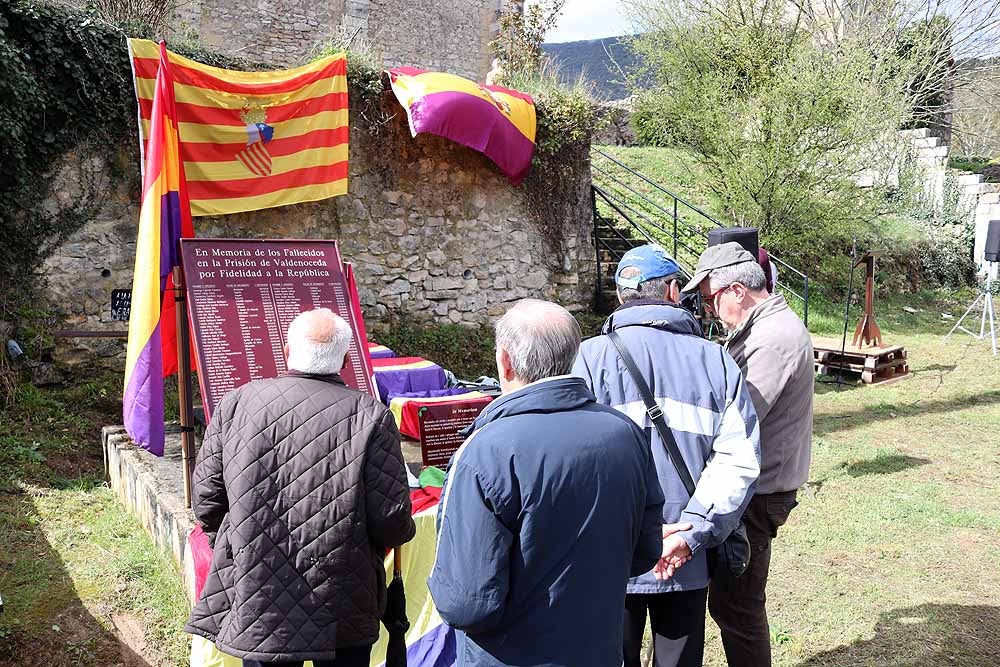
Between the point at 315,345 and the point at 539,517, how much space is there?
40.0 inches

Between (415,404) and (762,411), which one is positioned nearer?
(762,411)

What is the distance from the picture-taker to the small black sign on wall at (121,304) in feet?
20.6

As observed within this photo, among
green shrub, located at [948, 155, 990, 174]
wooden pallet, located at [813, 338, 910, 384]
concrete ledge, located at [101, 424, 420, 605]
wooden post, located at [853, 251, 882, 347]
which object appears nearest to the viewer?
concrete ledge, located at [101, 424, 420, 605]

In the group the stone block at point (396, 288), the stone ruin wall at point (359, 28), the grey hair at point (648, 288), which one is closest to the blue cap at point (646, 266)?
the grey hair at point (648, 288)

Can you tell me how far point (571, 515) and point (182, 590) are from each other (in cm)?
278

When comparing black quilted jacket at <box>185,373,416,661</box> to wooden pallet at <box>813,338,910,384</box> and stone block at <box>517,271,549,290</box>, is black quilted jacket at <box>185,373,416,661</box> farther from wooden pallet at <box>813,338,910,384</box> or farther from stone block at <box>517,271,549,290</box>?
wooden pallet at <box>813,338,910,384</box>

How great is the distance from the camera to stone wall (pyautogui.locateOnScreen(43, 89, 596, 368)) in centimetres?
668

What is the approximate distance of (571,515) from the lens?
167 centimetres

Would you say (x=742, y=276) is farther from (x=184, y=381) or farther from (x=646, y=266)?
(x=184, y=381)

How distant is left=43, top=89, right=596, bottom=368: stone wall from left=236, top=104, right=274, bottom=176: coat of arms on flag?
19.8 inches

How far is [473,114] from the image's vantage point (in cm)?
848

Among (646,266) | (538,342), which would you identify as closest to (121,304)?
(646,266)

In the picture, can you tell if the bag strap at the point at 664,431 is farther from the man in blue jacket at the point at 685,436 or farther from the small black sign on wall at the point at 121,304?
the small black sign on wall at the point at 121,304

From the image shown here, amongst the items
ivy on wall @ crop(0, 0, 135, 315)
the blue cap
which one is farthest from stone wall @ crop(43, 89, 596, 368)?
the blue cap
